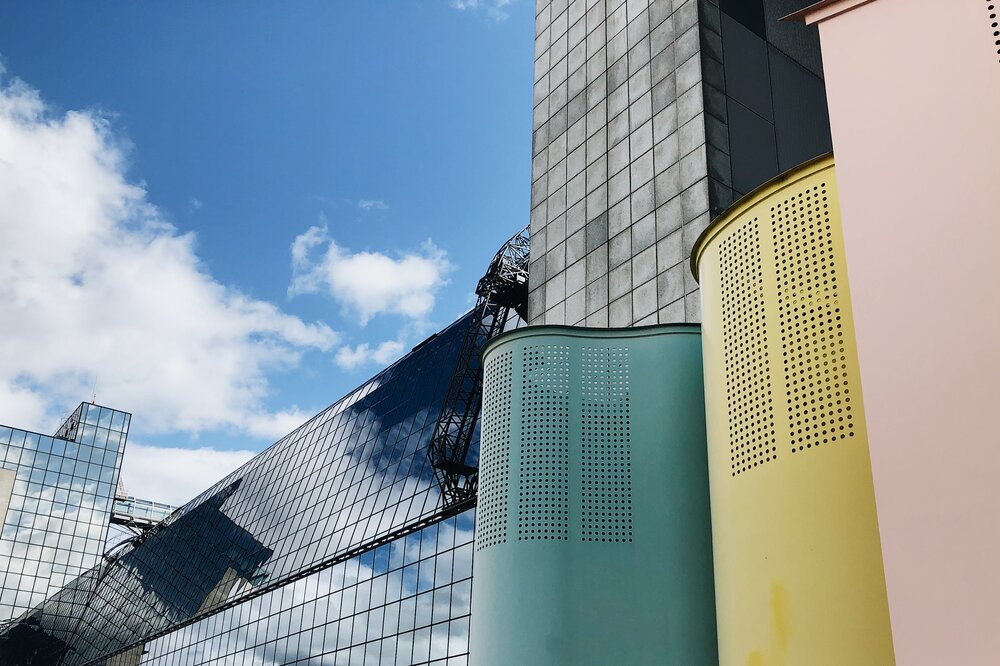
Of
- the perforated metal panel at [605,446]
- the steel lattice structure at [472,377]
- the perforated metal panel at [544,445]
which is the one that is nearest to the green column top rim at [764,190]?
the perforated metal panel at [605,446]

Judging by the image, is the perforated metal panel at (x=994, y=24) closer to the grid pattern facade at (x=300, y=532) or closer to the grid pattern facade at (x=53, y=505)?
the grid pattern facade at (x=300, y=532)

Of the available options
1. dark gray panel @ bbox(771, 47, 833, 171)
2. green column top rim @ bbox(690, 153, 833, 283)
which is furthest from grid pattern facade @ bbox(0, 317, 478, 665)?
green column top rim @ bbox(690, 153, 833, 283)

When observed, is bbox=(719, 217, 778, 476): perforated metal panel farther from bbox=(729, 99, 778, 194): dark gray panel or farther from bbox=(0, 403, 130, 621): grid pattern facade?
bbox=(0, 403, 130, 621): grid pattern facade

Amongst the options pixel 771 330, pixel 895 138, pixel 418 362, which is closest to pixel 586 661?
pixel 771 330

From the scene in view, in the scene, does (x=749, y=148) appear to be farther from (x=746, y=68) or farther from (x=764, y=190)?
(x=764, y=190)

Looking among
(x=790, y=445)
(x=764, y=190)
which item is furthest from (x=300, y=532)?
(x=790, y=445)

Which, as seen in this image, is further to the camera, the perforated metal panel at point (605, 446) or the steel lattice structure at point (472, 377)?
the steel lattice structure at point (472, 377)

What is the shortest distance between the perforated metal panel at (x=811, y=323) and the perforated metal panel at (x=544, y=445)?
19.3 feet

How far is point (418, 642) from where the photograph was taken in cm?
3422

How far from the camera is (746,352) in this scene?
14.0 m

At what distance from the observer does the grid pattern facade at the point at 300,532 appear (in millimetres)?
39438

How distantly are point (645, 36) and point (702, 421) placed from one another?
16392mm

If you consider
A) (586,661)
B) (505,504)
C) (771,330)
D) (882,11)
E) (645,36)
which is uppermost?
(645,36)

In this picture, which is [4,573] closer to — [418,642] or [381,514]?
[381,514]
